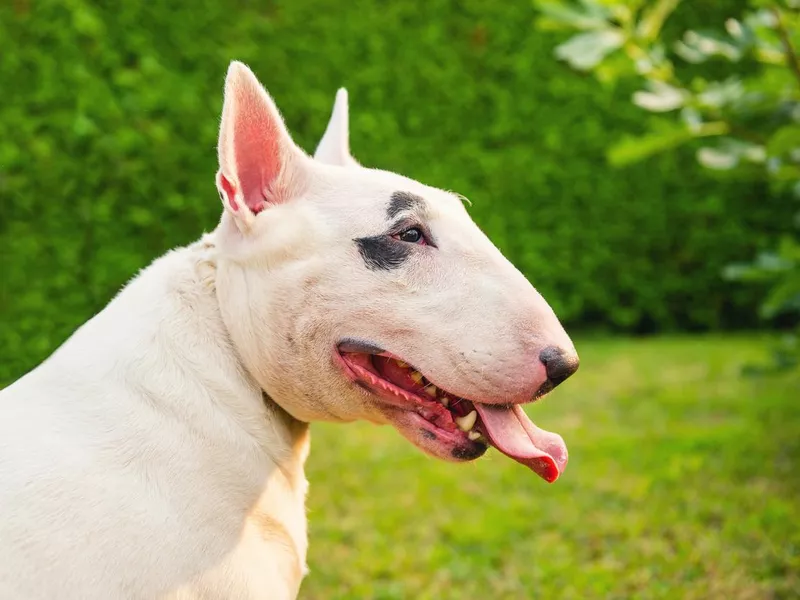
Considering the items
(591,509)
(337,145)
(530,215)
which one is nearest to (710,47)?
(337,145)

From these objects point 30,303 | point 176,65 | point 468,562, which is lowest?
point 468,562

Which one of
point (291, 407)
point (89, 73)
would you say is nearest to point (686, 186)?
point (89, 73)

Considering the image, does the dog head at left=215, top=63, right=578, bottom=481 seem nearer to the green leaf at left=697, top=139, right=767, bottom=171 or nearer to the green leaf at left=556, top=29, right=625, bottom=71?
the green leaf at left=556, top=29, right=625, bottom=71

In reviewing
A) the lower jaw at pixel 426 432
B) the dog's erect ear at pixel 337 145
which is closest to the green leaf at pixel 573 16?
the dog's erect ear at pixel 337 145

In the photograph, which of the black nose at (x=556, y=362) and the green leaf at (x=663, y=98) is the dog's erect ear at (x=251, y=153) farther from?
the green leaf at (x=663, y=98)

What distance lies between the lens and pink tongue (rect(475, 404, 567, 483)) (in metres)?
2.02

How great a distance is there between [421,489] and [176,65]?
344 centimetres

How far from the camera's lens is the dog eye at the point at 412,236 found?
2.09 metres

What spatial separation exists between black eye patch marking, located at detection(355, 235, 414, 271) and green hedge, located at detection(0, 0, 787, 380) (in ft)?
11.1

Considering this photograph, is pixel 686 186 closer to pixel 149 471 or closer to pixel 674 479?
pixel 674 479

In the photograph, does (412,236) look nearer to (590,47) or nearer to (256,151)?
(256,151)

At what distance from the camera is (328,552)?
4.22m

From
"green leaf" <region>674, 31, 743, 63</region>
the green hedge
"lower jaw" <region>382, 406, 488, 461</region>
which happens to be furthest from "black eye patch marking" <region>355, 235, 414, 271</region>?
the green hedge

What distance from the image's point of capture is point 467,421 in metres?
2.08
